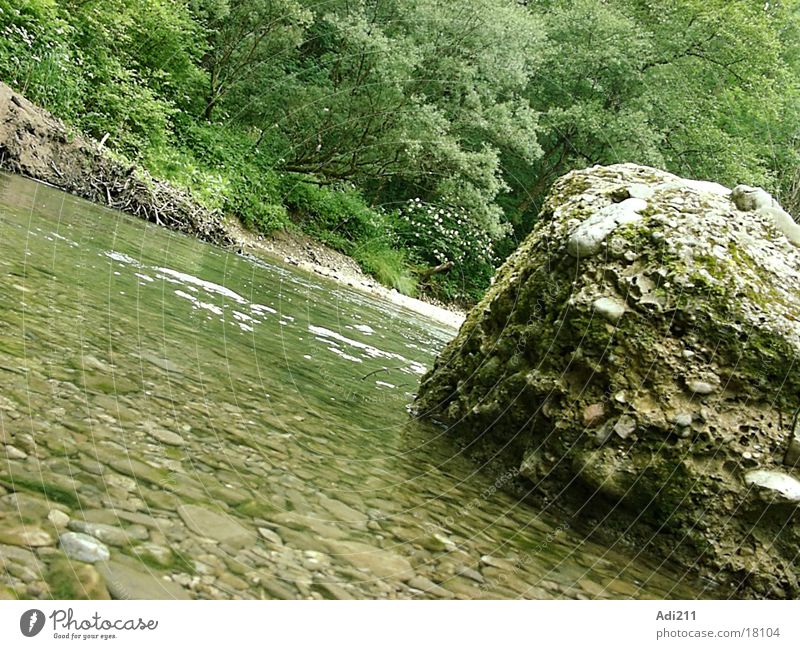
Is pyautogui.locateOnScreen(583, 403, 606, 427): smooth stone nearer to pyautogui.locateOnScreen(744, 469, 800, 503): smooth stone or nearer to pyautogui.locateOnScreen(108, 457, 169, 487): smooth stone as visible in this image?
pyautogui.locateOnScreen(744, 469, 800, 503): smooth stone

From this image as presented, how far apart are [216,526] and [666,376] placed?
297 cm

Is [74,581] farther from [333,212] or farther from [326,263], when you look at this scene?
[333,212]

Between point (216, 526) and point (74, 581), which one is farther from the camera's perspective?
point (216, 526)

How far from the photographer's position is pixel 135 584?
188cm

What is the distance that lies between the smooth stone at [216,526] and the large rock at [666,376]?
→ 2.47 metres

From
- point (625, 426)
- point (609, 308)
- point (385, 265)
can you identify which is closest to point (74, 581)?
point (625, 426)

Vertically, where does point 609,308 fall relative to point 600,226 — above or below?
below

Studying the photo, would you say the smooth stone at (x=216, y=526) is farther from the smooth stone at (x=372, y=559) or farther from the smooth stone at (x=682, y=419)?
the smooth stone at (x=682, y=419)

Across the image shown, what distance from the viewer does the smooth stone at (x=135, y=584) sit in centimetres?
183

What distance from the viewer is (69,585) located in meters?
1.76

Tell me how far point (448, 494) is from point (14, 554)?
8.11ft

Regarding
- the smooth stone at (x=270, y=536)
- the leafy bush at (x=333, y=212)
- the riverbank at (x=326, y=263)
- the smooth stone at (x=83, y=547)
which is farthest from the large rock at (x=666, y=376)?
the leafy bush at (x=333, y=212)
